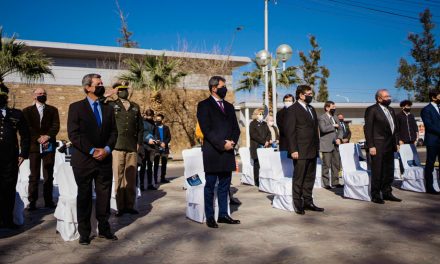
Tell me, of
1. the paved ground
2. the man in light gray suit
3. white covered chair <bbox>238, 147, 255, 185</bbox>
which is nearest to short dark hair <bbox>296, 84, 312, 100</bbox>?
the paved ground

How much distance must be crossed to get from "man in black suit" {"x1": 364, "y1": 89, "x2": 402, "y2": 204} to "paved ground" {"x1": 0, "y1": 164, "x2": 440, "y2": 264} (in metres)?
0.41

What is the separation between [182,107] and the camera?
25562 mm

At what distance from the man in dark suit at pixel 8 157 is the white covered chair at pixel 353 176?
5453 mm

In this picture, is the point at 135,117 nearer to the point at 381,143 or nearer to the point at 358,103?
the point at 381,143

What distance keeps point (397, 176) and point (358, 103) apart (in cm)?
2506

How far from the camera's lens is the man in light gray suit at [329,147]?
903 cm

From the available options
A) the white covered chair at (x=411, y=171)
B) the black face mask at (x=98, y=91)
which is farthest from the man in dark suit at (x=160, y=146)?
the white covered chair at (x=411, y=171)

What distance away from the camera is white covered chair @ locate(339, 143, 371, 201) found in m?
7.15

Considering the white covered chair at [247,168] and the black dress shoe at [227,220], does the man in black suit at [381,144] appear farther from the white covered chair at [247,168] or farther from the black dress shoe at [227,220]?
the white covered chair at [247,168]

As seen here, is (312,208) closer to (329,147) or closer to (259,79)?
(329,147)

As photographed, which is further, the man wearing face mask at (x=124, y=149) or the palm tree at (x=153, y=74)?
the palm tree at (x=153, y=74)

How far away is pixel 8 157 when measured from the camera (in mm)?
5344

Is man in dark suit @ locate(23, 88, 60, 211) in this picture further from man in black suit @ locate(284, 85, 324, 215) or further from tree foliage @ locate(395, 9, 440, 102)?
tree foliage @ locate(395, 9, 440, 102)

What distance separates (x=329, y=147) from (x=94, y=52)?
1893 centimetres
